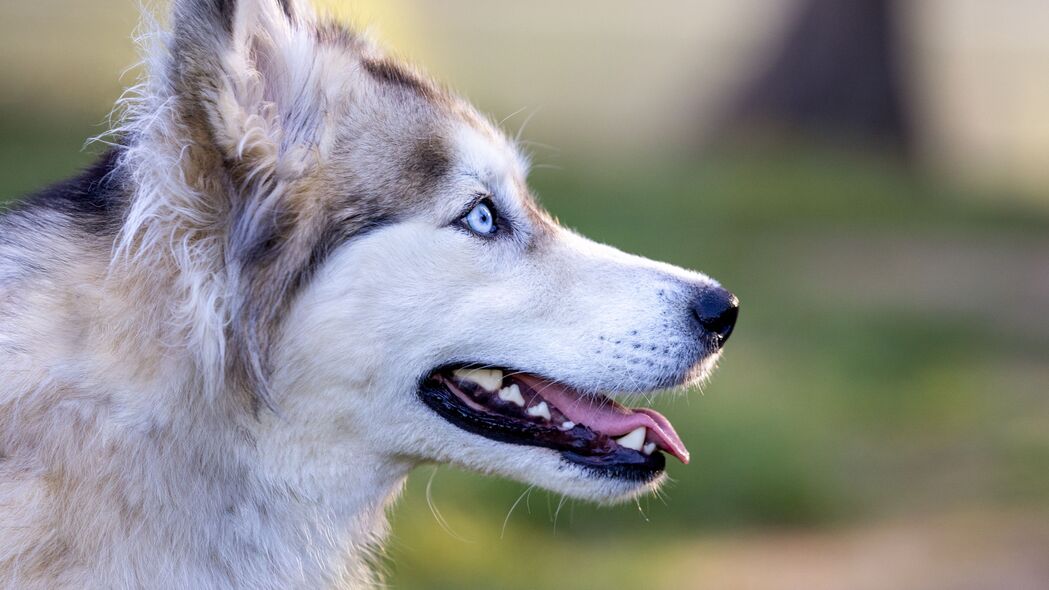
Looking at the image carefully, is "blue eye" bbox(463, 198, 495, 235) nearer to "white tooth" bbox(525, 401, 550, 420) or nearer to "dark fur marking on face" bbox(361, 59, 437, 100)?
"dark fur marking on face" bbox(361, 59, 437, 100)

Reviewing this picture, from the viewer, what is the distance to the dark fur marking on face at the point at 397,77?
3.26 m

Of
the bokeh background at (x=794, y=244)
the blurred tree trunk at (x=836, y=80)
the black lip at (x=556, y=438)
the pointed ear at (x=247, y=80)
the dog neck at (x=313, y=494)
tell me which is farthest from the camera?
the blurred tree trunk at (x=836, y=80)

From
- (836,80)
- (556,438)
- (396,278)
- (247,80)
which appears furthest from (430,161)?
(836,80)

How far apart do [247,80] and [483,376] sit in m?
0.98

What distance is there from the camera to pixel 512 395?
319 centimetres

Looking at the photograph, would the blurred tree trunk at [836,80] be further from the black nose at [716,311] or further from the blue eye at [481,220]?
the blue eye at [481,220]

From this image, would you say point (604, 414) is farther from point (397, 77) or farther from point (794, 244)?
point (794, 244)

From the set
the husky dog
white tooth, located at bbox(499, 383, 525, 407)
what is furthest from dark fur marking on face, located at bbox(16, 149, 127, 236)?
white tooth, located at bbox(499, 383, 525, 407)

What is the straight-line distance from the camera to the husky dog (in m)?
2.77

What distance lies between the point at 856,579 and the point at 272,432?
132 inches

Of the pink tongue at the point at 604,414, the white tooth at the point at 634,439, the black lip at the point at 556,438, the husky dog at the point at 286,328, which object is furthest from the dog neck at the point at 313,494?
the white tooth at the point at 634,439

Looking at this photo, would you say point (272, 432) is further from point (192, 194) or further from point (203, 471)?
point (192, 194)

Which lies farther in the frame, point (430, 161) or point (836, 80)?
point (836, 80)

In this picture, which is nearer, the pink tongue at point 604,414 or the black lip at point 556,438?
the black lip at point 556,438
